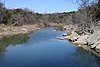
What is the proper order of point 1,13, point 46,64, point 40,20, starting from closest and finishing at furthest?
1. point 46,64
2. point 1,13
3. point 40,20

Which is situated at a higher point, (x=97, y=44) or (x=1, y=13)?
(x=1, y=13)

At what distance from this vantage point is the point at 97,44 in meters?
28.1

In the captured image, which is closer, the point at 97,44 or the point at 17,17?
the point at 97,44

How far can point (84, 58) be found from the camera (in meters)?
23.1

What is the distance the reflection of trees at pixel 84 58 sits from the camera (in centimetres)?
2000

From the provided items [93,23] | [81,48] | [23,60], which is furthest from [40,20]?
[23,60]

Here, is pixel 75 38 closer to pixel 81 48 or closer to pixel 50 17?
pixel 81 48

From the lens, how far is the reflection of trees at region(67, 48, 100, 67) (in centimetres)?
2000

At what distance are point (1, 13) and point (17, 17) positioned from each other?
1119cm

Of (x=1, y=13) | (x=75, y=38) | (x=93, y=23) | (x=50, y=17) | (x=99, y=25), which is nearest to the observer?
(x=75, y=38)

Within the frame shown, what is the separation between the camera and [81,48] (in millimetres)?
28906

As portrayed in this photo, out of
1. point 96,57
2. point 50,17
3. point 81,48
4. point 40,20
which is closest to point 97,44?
point 81,48

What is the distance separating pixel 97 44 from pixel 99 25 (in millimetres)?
13122

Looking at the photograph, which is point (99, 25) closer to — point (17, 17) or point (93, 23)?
point (93, 23)
